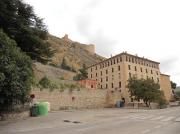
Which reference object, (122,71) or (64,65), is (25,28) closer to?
(122,71)

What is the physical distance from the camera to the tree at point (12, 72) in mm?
17750

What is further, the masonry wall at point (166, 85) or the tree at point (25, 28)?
the masonry wall at point (166, 85)

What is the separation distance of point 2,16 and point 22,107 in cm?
975

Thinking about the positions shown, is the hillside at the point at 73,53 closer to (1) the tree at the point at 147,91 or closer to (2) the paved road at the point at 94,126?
(1) the tree at the point at 147,91

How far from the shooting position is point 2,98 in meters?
19.4

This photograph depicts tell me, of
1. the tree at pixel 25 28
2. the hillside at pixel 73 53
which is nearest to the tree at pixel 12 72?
the tree at pixel 25 28

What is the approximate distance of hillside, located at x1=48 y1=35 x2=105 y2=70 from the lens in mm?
127938

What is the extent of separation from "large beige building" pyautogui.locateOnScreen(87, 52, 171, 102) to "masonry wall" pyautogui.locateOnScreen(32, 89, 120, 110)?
53.1 feet

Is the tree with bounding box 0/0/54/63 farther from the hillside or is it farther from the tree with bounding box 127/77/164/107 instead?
the hillside

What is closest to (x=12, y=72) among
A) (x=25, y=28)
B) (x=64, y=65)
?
(x=25, y=28)

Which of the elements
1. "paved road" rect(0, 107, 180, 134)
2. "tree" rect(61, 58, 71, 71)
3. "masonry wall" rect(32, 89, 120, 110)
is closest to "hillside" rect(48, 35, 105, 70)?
"tree" rect(61, 58, 71, 71)

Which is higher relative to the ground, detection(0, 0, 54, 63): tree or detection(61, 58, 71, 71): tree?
detection(61, 58, 71, 71): tree

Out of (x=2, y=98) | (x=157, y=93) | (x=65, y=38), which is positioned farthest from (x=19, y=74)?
(x=65, y=38)

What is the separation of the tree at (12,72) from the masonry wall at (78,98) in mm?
14814
